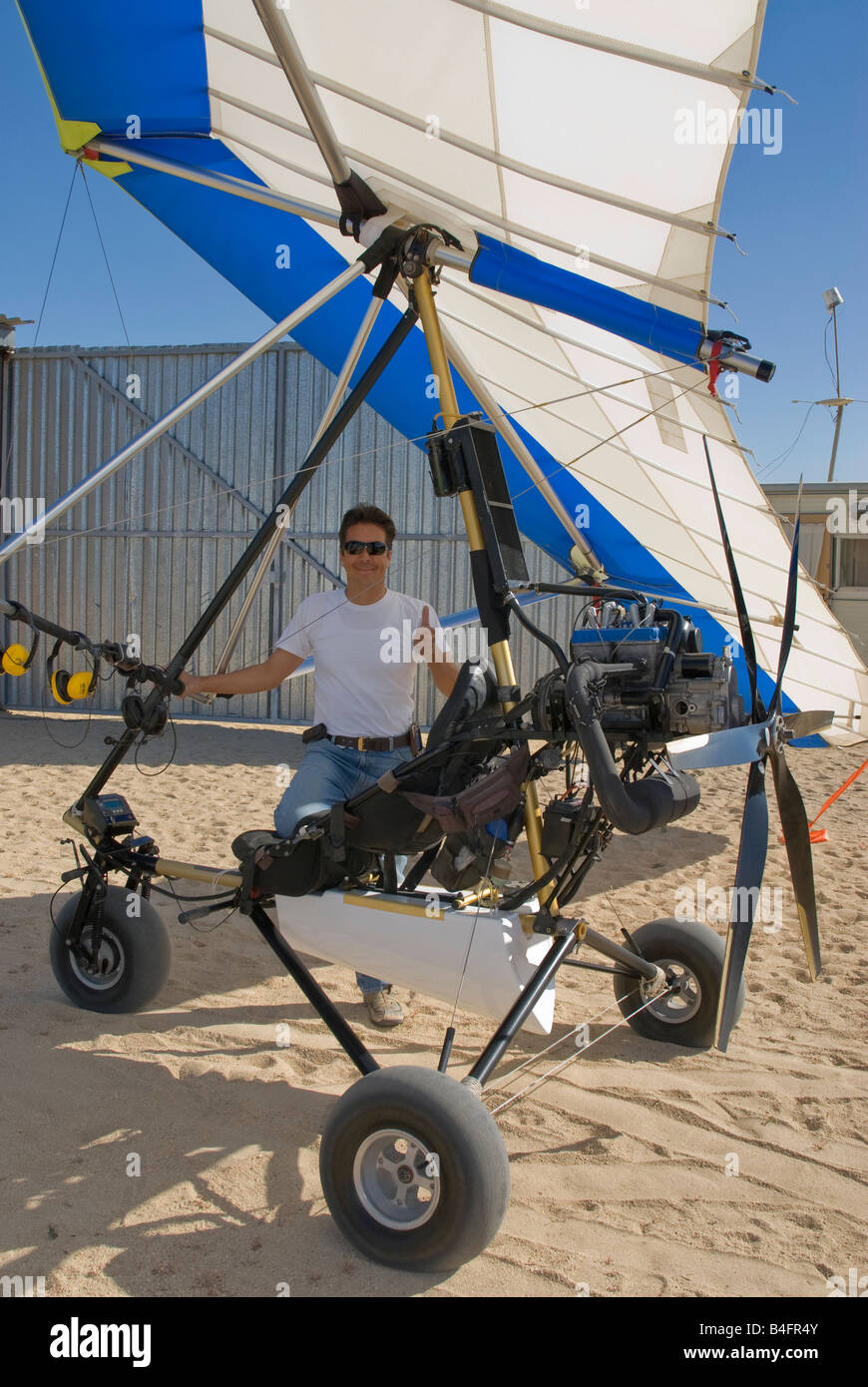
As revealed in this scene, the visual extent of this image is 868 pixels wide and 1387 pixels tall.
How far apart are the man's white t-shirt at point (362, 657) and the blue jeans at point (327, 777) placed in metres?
0.08

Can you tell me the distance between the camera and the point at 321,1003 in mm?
2676

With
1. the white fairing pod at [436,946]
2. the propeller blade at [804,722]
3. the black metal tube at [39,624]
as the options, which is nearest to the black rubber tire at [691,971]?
the white fairing pod at [436,946]

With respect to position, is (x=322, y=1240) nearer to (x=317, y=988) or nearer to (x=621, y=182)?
(x=317, y=988)

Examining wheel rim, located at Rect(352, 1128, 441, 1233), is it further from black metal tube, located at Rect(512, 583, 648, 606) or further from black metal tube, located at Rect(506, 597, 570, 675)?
black metal tube, located at Rect(512, 583, 648, 606)

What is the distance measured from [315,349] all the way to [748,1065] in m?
4.45

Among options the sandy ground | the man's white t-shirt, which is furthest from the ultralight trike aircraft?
the man's white t-shirt

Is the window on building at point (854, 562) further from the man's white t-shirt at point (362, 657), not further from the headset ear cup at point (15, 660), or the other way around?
the headset ear cup at point (15, 660)

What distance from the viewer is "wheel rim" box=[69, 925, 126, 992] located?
3.42 m

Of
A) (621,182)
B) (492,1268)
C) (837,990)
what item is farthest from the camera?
(837,990)

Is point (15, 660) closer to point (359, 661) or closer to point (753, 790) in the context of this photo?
point (359, 661)

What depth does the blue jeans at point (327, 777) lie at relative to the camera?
296 centimetres

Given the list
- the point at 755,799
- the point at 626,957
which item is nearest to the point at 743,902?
the point at 755,799
